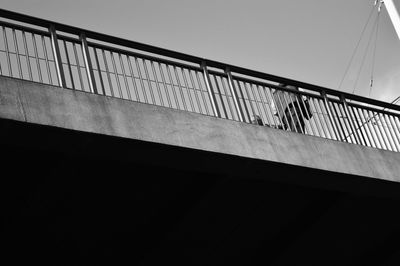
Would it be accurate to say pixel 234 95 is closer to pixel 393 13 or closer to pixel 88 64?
pixel 88 64

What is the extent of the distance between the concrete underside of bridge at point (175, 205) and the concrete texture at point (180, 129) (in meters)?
0.08

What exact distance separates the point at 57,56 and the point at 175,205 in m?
3.31

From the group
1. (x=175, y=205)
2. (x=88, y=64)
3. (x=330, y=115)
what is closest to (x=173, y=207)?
(x=175, y=205)

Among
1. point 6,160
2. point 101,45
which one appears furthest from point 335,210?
point 6,160

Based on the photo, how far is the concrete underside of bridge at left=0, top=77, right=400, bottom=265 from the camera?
A: 1016 cm

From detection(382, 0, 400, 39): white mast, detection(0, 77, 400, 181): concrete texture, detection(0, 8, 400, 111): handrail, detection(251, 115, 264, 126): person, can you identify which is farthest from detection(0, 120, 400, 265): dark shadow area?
detection(382, 0, 400, 39): white mast

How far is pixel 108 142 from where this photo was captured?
967 cm

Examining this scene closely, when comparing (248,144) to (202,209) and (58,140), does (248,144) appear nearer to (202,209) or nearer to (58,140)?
(202,209)

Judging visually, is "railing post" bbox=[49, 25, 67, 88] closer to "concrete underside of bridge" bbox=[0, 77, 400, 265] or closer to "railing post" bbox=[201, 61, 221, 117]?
"concrete underside of bridge" bbox=[0, 77, 400, 265]

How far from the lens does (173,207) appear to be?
39.5 feet

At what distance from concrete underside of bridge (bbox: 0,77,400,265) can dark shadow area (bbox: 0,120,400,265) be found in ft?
0.06

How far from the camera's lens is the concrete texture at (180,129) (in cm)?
926

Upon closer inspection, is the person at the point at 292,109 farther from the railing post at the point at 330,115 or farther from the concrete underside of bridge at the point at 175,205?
the concrete underside of bridge at the point at 175,205

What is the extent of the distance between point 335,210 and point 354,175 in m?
1.59
